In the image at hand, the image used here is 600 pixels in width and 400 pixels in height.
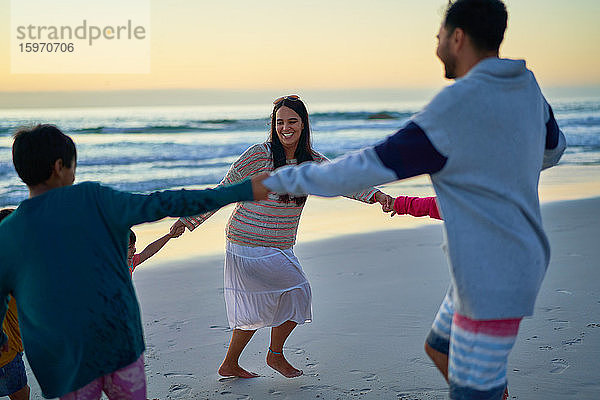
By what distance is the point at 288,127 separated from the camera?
4.39 metres

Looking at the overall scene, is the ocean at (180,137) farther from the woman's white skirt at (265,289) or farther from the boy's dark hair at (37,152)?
the boy's dark hair at (37,152)

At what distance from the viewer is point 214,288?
620 centimetres

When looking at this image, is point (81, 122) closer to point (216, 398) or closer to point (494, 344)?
point (216, 398)

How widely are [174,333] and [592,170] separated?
40.4 ft

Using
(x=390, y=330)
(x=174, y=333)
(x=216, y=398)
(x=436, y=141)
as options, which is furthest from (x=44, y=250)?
(x=390, y=330)

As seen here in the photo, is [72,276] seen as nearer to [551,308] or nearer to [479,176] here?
[479,176]

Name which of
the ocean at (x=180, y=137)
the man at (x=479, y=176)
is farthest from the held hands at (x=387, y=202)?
the ocean at (x=180, y=137)

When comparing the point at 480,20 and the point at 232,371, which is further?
the point at 232,371

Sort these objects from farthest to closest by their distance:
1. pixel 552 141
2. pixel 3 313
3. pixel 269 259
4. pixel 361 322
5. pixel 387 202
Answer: pixel 361 322 → pixel 269 259 → pixel 387 202 → pixel 552 141 → pixel 3 313

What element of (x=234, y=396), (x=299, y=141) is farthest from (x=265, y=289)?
(x=299, y=141)

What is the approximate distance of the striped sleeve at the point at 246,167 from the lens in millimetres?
4156

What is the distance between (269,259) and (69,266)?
6.50 ft

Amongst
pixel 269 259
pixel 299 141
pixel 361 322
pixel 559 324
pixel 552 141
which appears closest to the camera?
pixel 552 141

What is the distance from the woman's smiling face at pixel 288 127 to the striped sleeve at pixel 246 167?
0.14 metres
